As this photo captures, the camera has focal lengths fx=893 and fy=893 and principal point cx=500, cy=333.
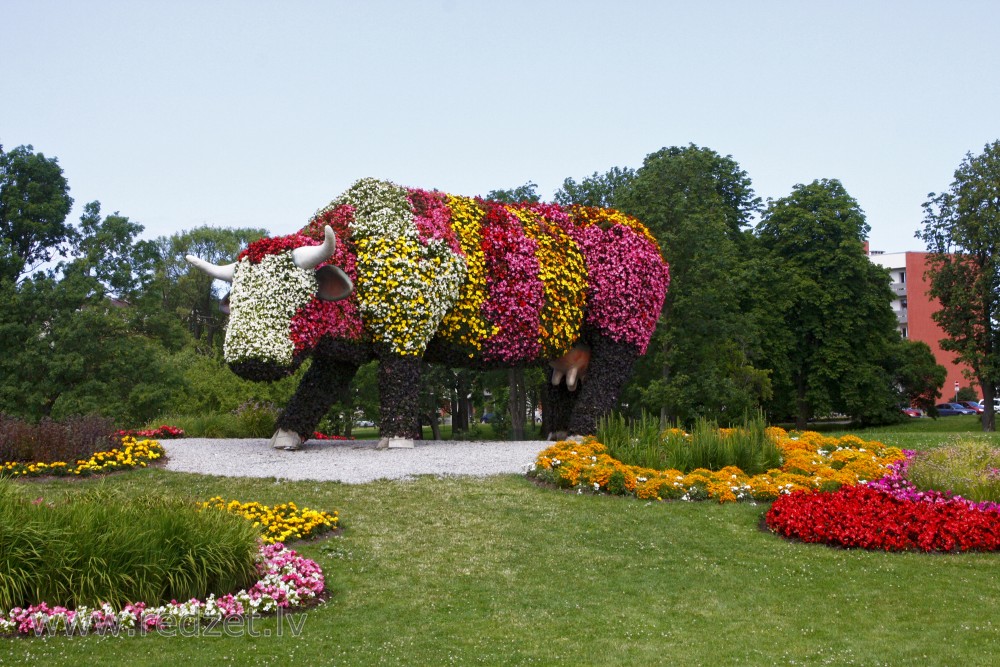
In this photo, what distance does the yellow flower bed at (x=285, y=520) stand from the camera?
895 cm

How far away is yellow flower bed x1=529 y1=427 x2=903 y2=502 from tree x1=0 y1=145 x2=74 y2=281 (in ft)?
64.5

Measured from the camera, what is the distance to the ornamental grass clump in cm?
684

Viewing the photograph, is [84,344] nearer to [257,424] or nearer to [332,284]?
[257,424]

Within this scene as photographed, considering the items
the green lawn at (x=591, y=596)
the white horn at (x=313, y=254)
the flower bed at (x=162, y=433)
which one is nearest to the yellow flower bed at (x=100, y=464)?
the green lawn at (x=591, y=596)

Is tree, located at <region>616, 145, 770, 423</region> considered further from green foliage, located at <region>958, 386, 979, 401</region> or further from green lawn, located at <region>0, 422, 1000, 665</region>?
green foliage, located at <region>958, 386, 979, 401</region>

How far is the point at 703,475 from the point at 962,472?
317 cm

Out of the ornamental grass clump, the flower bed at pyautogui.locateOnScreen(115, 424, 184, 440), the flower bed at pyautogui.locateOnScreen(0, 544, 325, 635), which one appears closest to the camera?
the flower bed at pyautogui.locateOnScreen(0, 544, 325, 635)

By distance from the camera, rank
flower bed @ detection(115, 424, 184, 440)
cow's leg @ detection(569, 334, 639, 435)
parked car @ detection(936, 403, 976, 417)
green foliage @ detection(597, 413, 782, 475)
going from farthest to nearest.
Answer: parked car @ detection(936, 403, 976, 417) → flower bed @ detection(115, 424, 184, 440) → cow's leg @ detection(569, 334, 639, 435) → green foliage @ detection(597, 413, 782, 475)

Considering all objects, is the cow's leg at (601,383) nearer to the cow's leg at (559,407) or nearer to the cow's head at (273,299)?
the cow's leg at (559,407)

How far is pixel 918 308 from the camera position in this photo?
60656 mm

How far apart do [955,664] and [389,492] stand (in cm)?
689

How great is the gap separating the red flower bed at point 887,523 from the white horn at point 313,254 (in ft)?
22.6

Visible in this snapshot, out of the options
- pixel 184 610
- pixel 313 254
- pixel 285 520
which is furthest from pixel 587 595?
pixel 313 254

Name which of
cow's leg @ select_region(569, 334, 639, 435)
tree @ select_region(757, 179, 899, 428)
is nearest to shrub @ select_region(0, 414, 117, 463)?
cow's leg @ select_region(569, 334, 639, 435)
